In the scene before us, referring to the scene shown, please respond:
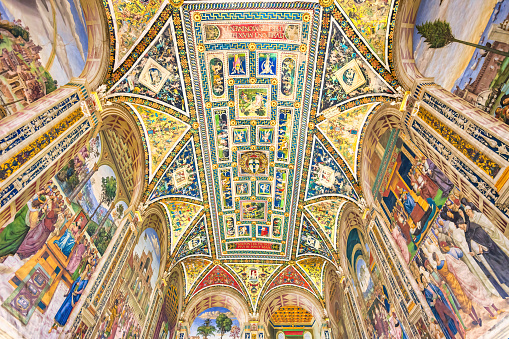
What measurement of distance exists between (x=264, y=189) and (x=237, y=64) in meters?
5.94

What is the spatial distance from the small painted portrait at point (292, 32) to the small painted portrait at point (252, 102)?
207cm

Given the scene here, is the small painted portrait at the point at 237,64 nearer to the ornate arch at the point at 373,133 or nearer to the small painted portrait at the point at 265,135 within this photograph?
the small painted portrait at the point at 265,135

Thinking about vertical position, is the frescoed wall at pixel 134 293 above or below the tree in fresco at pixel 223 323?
below

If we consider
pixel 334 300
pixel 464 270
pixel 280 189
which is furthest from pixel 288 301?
pixel 464 270

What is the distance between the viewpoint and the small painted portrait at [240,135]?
12.5 meters

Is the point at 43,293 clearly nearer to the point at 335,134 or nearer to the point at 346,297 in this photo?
the point at 335,134

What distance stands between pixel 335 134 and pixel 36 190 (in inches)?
379

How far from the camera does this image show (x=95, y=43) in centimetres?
862

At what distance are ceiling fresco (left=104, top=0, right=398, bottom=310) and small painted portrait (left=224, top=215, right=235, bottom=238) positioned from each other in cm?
8

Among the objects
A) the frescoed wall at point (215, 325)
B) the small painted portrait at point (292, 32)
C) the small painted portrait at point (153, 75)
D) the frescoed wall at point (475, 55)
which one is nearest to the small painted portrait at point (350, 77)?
the small painted portrait at point (292, 32)

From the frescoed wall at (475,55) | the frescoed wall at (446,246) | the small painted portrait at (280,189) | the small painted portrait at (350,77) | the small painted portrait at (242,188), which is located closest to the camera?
the frescoed wall at (475,55)

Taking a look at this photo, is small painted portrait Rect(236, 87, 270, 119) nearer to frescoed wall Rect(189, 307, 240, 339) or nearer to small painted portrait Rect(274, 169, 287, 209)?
small painted portrait Rect(274, 169, 287, 209)

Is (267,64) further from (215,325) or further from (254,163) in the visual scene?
(215,325)

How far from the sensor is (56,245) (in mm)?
7105
